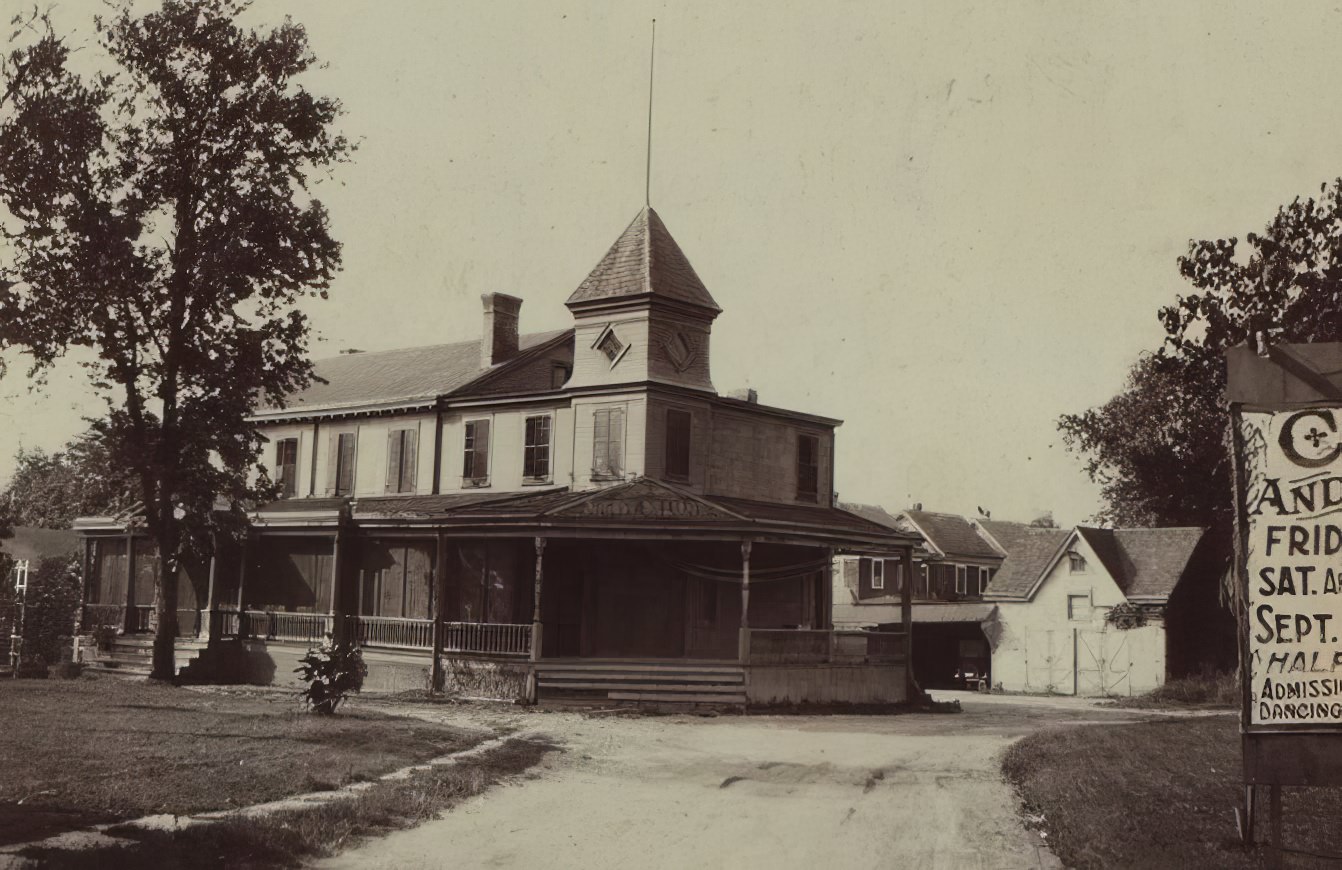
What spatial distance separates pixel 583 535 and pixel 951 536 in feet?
148

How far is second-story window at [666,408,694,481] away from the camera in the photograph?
105 feet

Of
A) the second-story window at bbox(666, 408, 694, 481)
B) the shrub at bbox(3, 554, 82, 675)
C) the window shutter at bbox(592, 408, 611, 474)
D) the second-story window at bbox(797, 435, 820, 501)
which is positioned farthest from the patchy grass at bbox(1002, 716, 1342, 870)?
the shrub at bbox(3, 554, 82, 675)

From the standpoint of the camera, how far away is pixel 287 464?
1555 inches

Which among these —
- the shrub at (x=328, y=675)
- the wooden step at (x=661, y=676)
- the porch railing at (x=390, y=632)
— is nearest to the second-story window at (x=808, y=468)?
the wooden step at (x=661, y=676)

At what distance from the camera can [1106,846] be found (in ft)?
34.9

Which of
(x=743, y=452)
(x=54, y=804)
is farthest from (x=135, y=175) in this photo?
(x=54, y=804)

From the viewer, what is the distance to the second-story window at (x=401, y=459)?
36.2 m

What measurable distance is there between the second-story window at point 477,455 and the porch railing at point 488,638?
530cm

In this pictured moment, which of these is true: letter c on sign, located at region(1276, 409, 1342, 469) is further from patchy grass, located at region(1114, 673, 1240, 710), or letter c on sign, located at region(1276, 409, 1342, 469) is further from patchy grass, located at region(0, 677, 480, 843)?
patchy grass, located at region(1114, 673, 1240, 710)

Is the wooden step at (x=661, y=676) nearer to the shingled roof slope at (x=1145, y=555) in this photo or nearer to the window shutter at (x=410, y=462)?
the window shutter at (x=410, y=462)

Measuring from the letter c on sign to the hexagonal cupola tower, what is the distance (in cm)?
2229

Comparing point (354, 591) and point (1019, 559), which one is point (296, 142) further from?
point (1019, 559)

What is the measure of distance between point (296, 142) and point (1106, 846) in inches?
960

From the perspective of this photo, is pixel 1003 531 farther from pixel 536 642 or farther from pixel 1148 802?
pixel 1148 802
